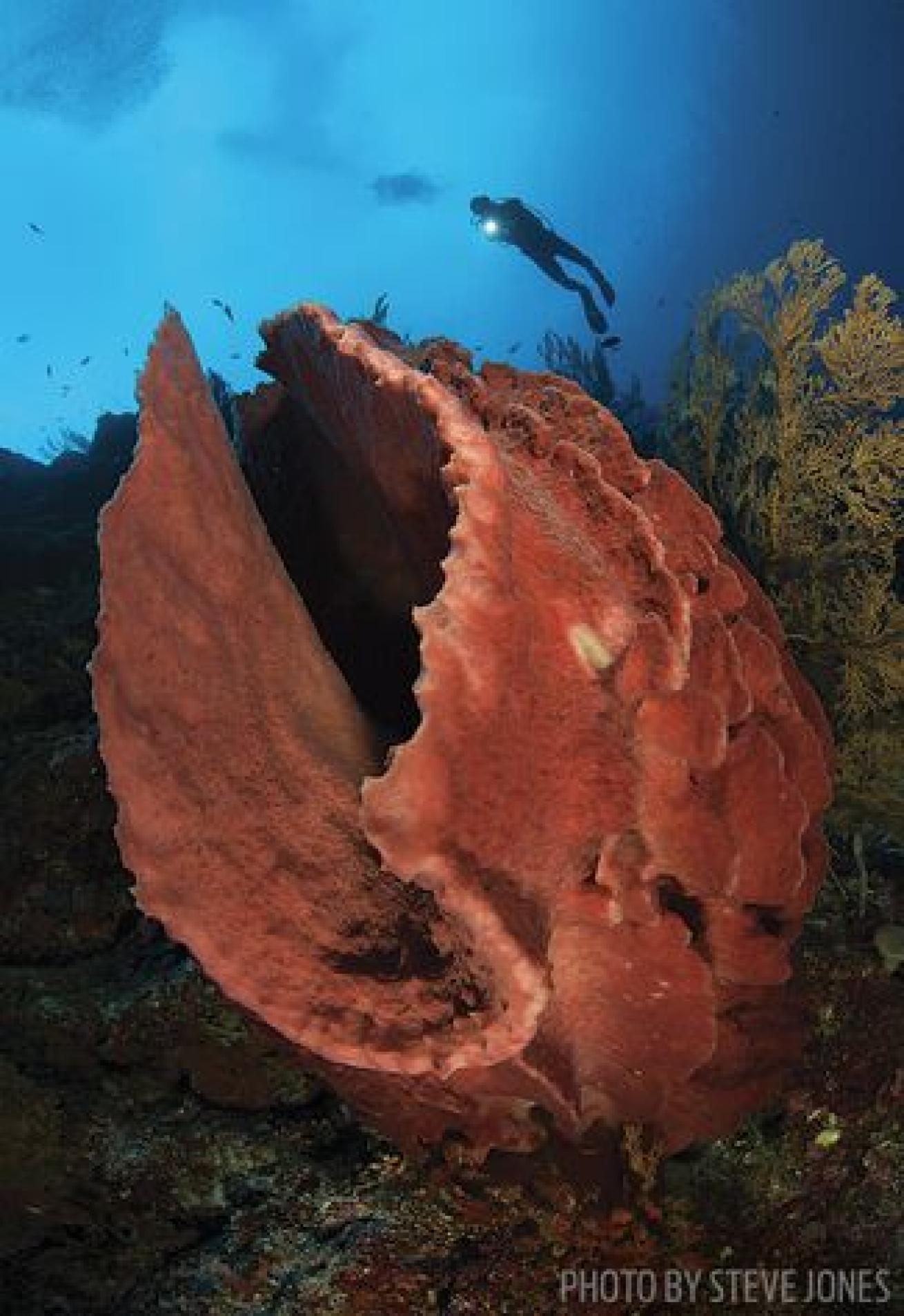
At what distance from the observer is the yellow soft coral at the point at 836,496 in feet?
13.5

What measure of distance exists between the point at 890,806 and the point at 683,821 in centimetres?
243

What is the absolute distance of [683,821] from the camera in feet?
7.48

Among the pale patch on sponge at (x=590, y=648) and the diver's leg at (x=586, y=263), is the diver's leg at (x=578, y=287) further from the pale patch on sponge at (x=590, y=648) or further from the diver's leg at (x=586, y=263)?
the pale patch on sponge at (x=590, y=648)

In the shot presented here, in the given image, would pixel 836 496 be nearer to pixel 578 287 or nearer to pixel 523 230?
pixel 578 287

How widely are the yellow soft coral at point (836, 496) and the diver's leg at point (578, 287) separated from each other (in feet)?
28.2

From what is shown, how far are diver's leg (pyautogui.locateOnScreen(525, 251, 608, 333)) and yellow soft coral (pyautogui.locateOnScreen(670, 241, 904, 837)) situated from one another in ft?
28.2

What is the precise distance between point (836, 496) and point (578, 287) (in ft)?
35.9

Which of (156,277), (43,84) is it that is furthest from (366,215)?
(43,84)

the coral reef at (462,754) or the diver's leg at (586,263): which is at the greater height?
the diver's leg at (586,263)

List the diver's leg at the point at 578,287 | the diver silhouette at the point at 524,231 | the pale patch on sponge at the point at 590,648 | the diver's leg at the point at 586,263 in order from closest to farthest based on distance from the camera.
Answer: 1. the pale patch on sponge at the point at 590,648
2. the diver's leg at the point at 578,287
3. the diver's leg at the point at 586,263
4. the diver silhouette at the point at 524,231

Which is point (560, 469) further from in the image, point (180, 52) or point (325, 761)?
point (180, 52)

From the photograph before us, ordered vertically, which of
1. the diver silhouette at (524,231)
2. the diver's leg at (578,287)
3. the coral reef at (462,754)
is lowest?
the coral reef at (462,754)

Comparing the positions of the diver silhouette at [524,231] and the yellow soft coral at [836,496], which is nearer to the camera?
the yellow soft coral at [836,496]

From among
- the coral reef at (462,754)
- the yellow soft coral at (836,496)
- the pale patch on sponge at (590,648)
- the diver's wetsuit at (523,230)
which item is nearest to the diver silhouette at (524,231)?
the diver's wetsuit at (523,230)
